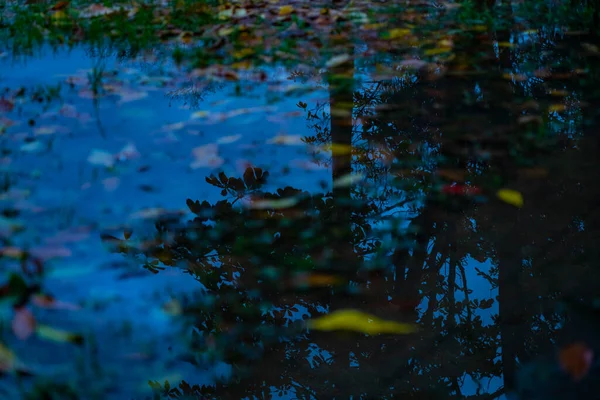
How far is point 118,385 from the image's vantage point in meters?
1.31

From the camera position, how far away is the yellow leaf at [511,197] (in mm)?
1974

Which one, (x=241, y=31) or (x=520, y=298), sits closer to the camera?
(x=520, y=298)

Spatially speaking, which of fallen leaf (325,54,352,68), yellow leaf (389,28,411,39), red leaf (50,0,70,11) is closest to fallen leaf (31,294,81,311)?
fallen leaf (325,54,352,68)

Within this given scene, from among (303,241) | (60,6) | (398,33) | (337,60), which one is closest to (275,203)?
(303,241)

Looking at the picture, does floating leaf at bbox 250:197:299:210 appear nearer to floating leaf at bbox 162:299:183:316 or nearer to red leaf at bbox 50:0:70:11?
floating leaf at bbox 162:299:183:316

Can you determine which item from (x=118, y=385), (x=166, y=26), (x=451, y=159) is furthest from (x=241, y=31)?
(x=118, y=385)

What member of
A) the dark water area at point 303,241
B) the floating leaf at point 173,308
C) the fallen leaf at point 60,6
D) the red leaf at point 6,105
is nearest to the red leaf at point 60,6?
the fallen leaf at point 60,6

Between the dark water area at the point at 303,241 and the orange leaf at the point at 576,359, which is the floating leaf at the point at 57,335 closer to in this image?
the dark water area at the point at 303,241

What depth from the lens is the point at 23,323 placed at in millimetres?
1468

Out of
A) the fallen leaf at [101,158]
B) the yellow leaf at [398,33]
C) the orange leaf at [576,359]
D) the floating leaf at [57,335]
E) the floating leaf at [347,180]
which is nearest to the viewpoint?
the orange leaf at [576,359]

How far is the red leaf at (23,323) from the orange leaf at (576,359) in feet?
4.26

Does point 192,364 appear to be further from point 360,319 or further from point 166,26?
point 166,26

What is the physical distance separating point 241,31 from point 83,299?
10.9 feet

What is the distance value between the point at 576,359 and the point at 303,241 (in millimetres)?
839
